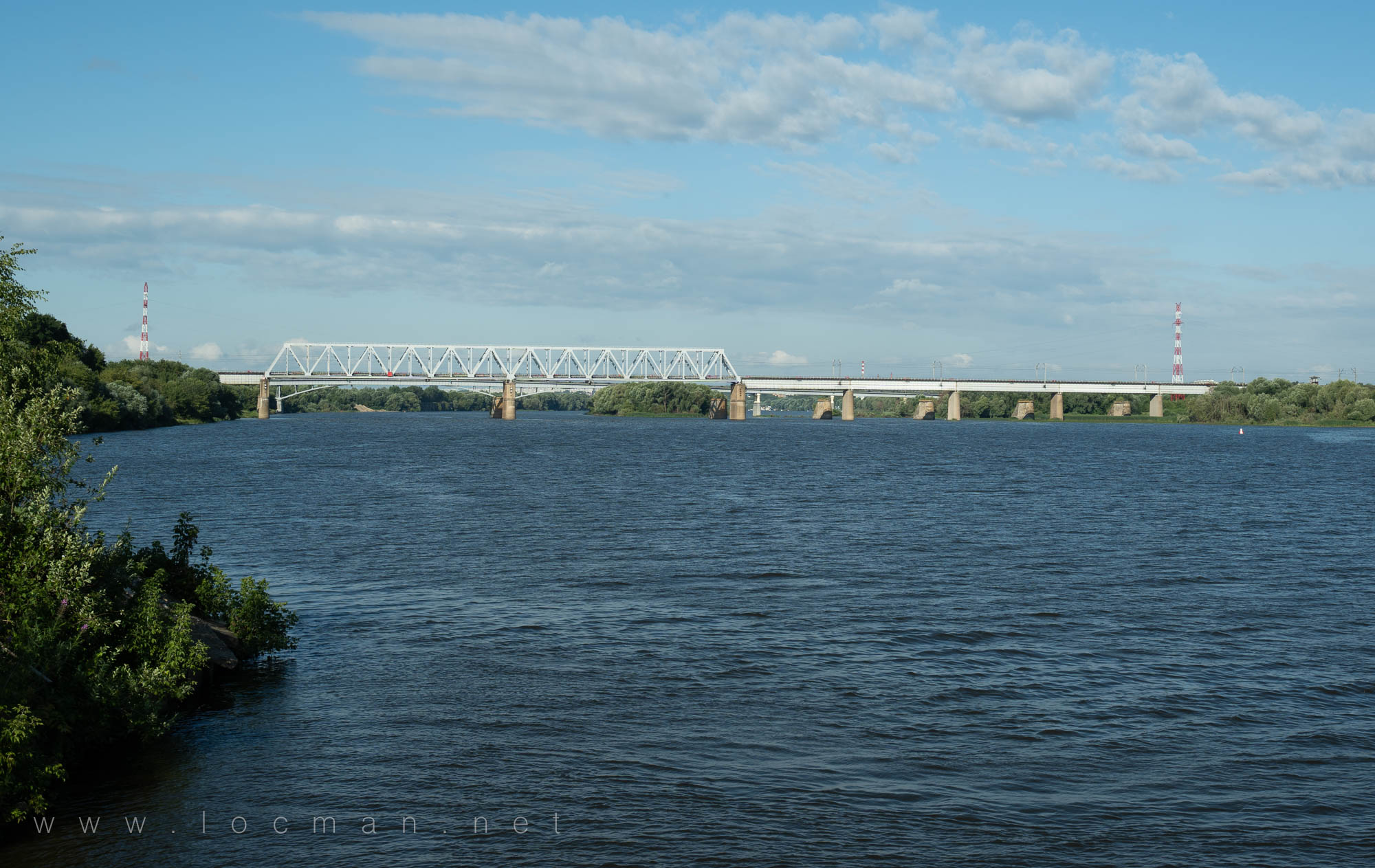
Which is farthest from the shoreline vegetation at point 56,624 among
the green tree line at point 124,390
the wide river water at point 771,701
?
the green tree line at point 124,390

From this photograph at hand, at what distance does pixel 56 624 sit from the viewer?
18.7 meters

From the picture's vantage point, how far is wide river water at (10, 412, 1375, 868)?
54.9 feet

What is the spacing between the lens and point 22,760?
16.6m

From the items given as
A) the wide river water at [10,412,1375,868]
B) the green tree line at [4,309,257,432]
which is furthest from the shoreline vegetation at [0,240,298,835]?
the green tree line at [4,309,257,432]

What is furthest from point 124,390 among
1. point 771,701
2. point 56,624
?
point 771,701

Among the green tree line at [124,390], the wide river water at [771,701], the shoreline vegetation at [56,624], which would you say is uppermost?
the green tree line at [124,390]

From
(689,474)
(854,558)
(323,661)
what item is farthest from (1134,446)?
(323,661)

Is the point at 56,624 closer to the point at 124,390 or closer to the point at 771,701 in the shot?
the point at 771,701

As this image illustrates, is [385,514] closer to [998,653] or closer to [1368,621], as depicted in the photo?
[998,653]

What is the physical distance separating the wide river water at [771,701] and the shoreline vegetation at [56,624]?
2.99ft

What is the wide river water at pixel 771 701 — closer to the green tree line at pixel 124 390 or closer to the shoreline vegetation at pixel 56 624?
the shoreline vegetation at pixel 56 624

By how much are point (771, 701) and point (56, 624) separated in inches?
564

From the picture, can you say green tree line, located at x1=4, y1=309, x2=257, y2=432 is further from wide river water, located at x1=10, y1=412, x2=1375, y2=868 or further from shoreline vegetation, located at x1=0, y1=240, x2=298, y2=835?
shoreline vegetation, located at x1=0, y1=240, x2=298, y2=835

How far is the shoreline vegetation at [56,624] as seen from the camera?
17141 millimetres
